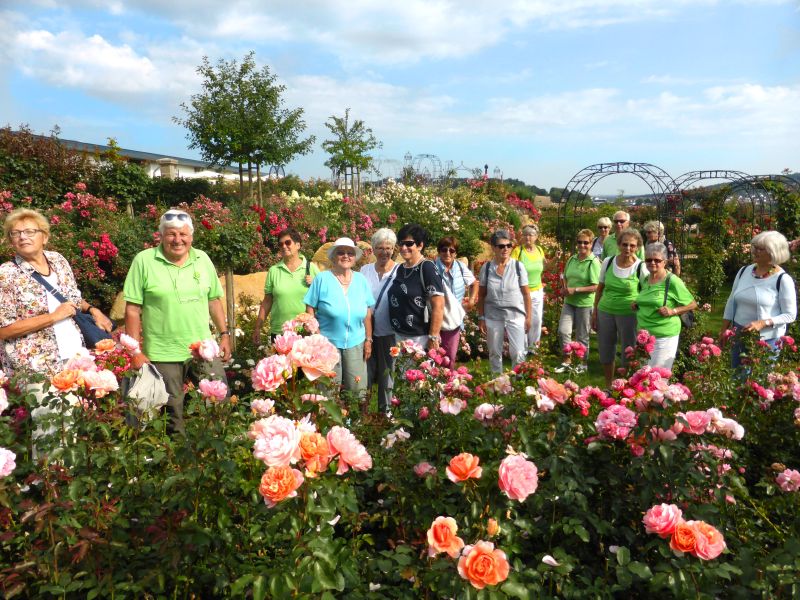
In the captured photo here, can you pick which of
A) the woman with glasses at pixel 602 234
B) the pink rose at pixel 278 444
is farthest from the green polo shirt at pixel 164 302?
the woman with glasses at pixel 602 234

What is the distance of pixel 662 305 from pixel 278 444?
404 centimetres

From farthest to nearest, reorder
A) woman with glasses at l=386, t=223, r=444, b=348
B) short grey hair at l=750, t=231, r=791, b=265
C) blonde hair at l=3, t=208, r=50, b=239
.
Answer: woman with glasses at l=386, t=223, r=444, b=348 < short grey hair at l=750, t=231, r=791, b=265 < blonde hair at l=3, t=208, r=50, b=239

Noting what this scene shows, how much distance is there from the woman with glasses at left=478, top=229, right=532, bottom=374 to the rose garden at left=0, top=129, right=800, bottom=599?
244 cm

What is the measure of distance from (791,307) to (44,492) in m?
4.44

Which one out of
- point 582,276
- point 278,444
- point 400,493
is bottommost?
point 400,493

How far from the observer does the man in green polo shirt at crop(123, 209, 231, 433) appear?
10.7ft

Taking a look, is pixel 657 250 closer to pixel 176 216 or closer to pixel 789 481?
pixel 789 481

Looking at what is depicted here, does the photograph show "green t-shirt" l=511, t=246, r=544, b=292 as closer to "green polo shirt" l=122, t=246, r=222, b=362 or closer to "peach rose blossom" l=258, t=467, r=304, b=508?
"green polo shirt" l=122, t=246, r=222, b=362

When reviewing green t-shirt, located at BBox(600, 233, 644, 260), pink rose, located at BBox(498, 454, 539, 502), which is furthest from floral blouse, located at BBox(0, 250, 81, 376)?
green t-shirt, located at BBox(600, 233, 644, 260)

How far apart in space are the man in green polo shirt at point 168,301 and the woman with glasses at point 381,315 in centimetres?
139

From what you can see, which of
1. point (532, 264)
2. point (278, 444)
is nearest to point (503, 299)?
point (532, 264)

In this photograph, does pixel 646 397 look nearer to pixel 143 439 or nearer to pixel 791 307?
pixel 143 439

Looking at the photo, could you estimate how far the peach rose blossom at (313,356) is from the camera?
1.60 meters

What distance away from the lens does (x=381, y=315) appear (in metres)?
4.39
